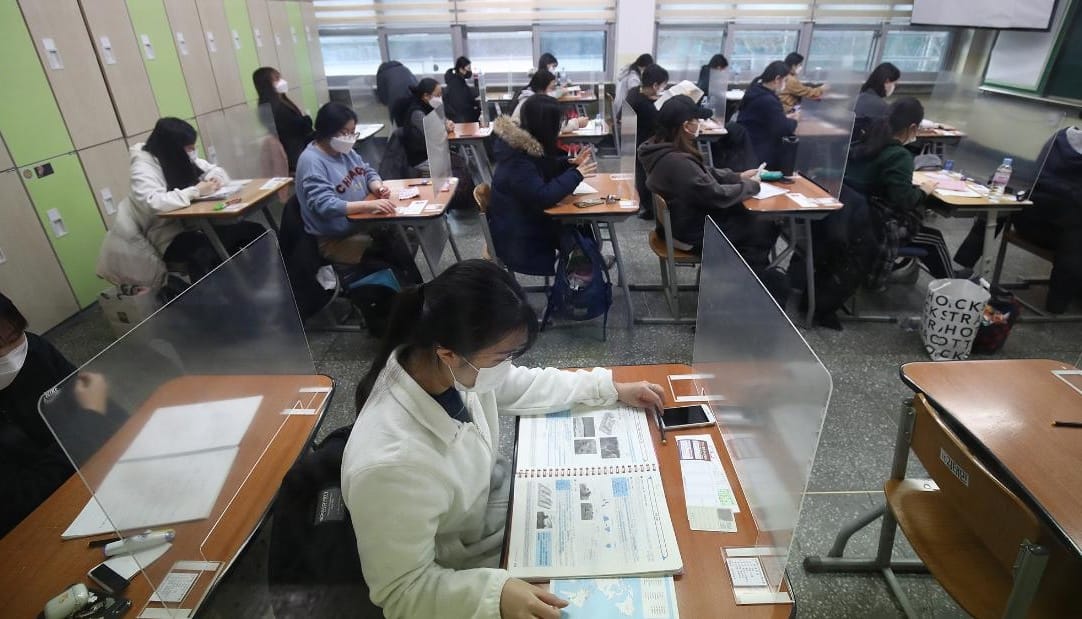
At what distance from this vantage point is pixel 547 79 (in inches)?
201

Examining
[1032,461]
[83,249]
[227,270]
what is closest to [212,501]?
[227,270]

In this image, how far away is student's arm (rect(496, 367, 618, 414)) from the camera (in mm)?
1307

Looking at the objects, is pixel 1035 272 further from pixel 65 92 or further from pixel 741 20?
pixel 65 92

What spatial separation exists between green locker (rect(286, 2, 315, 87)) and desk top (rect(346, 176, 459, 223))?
424 centimetres

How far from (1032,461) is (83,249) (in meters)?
4.62

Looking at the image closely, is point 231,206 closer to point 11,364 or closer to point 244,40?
point 11,364

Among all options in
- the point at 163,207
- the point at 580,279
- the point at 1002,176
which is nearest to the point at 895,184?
the point at 1002,176

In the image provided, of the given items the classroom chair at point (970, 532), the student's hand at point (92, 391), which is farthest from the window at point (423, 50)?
the classroom chair at point (970, 532)

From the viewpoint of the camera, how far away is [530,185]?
8.98 feet

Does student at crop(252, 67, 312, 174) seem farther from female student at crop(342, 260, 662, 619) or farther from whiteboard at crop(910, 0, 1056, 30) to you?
whiteboard at crop(910, 0, 1056, 30)

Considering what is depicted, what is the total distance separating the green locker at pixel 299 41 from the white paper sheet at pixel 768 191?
5955mm

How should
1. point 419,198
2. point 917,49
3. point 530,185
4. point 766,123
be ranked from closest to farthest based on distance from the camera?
1. point 530,185
2. point 419,198
3. point 766,123
4. point 917,49

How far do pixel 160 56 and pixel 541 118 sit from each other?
3.57 meters

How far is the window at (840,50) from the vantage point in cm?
724
